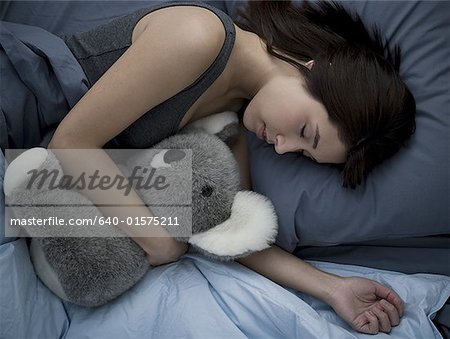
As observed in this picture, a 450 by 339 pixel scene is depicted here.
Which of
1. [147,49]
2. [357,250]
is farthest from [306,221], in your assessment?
[147,49]

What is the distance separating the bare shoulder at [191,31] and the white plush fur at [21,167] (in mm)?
284

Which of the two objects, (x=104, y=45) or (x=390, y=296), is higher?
(x=104, y=45)

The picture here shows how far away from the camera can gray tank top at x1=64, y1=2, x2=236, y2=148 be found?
112 cm

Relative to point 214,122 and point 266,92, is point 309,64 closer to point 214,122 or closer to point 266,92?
point 266,92

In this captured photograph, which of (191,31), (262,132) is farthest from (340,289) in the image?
(191,31)

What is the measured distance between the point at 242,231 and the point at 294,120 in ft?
0.74

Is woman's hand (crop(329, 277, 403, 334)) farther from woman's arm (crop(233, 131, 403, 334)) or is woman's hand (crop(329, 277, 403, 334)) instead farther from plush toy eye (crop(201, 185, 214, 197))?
plush toy eye (crop(201, 185, 214, 197))

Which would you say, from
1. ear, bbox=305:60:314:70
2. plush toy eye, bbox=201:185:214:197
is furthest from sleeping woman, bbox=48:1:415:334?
plush toy eye, bbox=201:185:214:197

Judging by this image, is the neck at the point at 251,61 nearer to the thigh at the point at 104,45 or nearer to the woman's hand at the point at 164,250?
the thigh at the point at 104,45

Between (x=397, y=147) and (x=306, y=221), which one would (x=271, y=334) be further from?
(x=397, y=147)

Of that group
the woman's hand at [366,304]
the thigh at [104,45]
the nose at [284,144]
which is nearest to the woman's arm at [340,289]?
the woman's hand at [366,304]

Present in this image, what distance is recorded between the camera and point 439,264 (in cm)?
127

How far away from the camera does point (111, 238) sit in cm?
109

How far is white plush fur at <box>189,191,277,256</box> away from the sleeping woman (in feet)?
0.27
